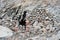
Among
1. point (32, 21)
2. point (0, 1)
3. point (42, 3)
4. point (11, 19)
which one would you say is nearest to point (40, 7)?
point (42, 3)

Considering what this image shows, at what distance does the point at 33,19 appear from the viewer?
8.98ft

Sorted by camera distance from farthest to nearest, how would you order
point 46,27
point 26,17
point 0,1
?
point 0,1, point 26,17, point 46,27

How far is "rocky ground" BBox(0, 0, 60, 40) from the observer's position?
2.59m

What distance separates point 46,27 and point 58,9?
0.32 meters

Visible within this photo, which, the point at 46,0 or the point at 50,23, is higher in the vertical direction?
the point at 46,0

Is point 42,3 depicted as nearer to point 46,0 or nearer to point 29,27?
point 46,0

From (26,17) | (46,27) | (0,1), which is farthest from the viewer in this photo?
(0,1)

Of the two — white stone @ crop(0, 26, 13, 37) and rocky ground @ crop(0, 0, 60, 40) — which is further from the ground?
rocky ground @ crop(0, 0, 60, 40)

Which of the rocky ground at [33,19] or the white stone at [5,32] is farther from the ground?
the rocky ground at [33,19]

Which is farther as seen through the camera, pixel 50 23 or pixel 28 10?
pixel 28 10

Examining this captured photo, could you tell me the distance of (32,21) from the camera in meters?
2.73

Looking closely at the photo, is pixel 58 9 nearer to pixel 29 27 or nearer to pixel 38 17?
pixel 38 17

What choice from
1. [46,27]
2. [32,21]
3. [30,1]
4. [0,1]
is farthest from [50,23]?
[0,1]

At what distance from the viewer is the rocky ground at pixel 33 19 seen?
2.59m
